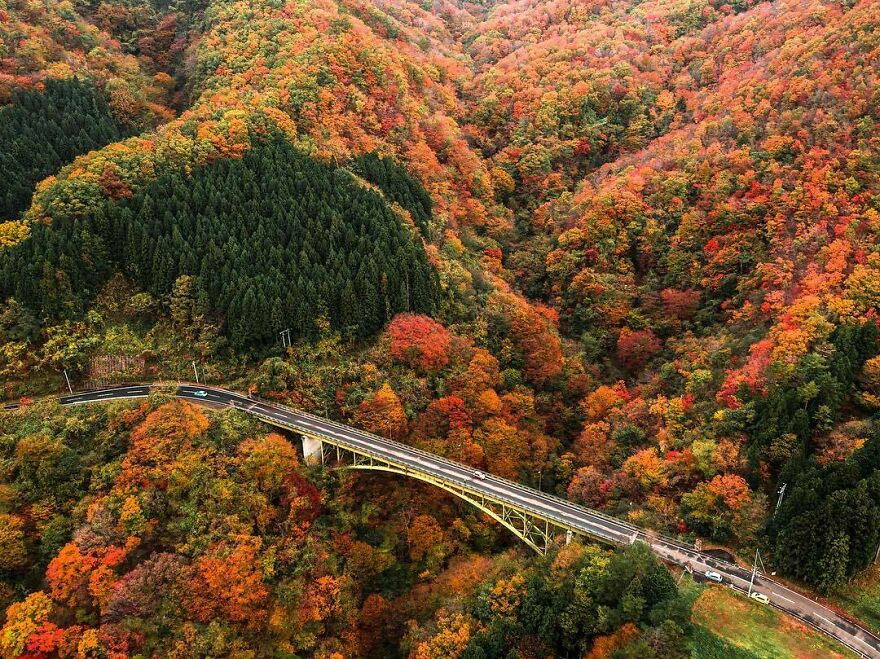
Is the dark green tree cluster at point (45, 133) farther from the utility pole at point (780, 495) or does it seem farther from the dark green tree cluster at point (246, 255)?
the utility pole at point (780, 495)

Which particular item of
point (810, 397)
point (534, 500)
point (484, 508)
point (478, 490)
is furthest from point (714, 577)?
point (478, 490)

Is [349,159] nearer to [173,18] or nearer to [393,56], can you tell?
[393,56]

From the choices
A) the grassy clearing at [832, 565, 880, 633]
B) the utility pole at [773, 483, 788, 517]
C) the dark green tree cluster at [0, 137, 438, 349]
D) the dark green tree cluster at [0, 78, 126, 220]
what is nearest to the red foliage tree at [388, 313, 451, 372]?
the dark green tree cluster at [0, 137, 438, 349]

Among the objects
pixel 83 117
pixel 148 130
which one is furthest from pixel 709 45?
pixel 83 117

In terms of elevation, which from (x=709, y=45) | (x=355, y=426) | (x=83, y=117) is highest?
(x=709, y=45)

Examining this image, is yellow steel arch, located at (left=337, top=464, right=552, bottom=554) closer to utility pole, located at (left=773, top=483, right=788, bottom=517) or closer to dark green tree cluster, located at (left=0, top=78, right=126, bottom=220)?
utility pole, located at (left=773, top=483, right=788, bottom=517)

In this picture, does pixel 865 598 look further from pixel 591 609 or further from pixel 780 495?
pixel 591 609
